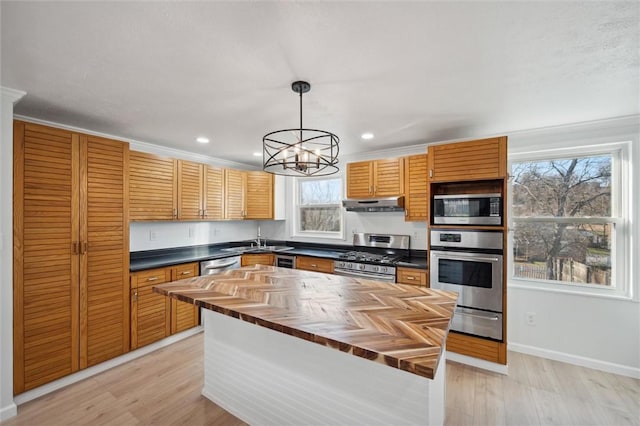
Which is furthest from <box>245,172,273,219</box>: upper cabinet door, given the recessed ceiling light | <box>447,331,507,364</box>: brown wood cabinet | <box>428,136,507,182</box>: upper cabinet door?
<box>447,331,507,364</box>: brown wood cabinet

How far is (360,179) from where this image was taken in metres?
3.72

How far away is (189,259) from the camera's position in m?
3.38

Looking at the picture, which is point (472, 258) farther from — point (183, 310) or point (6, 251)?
point (6, 251)

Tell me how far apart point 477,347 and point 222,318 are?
2464mm

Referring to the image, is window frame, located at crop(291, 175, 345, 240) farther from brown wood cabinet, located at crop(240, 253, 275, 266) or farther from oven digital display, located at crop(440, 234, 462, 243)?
oven digital display, located at crop(440, 234, 462, 243)

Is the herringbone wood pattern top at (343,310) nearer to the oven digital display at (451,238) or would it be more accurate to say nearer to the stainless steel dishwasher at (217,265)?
the oven digital display at (451,238)

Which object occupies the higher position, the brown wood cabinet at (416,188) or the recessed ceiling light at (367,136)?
the recessed ceiling light at (367,136)

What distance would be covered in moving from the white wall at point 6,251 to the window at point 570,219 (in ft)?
15.3

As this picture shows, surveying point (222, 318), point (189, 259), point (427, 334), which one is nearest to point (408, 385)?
point (427, 334)

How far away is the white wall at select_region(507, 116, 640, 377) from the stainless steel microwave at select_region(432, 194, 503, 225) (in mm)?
790

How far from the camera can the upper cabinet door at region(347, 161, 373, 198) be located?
365cm

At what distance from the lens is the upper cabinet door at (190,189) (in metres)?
3.55

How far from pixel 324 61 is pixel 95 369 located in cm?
334

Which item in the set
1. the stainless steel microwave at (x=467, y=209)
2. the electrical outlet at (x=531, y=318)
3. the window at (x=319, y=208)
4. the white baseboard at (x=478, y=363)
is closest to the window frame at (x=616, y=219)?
the electrical outlet at (x=531, y=318)
